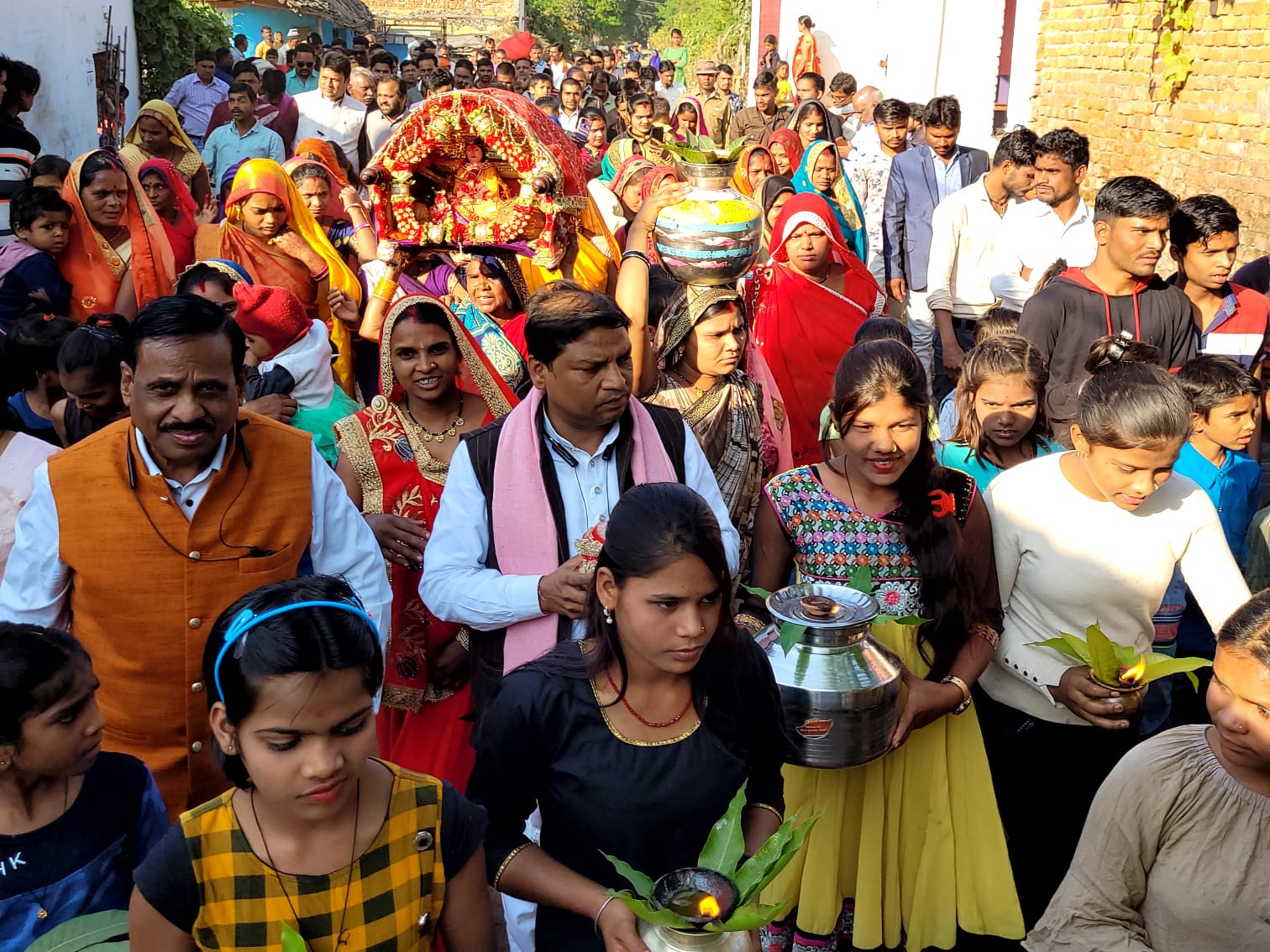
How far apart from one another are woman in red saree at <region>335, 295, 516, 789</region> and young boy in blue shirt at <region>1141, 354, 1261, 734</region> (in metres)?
2.31

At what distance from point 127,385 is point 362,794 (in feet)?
4.03

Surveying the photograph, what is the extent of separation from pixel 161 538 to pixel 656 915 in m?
1.48

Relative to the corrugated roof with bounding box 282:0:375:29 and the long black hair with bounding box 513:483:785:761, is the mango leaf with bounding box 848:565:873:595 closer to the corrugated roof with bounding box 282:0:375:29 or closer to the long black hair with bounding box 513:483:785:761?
the long black hair with bounding box 513:483:785:761

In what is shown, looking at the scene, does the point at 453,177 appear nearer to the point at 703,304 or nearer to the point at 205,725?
the point at 703,304

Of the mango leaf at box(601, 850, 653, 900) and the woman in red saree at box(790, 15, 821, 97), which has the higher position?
the woman in red saree at box(790, 15, 821, 97)

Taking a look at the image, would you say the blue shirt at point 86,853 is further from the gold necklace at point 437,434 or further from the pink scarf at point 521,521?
the gold necklace at point 437,434

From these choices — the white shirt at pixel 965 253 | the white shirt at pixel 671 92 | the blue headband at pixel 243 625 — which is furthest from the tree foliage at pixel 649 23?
the blue headband at pixel 243 625

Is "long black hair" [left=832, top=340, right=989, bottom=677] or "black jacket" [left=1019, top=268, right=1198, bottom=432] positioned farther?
"black jacket" [left=1019, top=268, right=1198, bottom=432]

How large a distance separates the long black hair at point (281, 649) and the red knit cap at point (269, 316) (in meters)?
3.10

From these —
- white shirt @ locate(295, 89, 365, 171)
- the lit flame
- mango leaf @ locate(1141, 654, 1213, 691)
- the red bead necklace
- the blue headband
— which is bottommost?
the lit flame

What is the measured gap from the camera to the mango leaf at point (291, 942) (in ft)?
6.12

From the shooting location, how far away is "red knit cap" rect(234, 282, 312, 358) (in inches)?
A: 198

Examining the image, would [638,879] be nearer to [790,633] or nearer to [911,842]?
[790,633]

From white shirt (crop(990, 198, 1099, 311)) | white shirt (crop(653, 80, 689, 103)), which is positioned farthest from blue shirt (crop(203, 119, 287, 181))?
white shirt (crop(653, 80, 689, 103))
